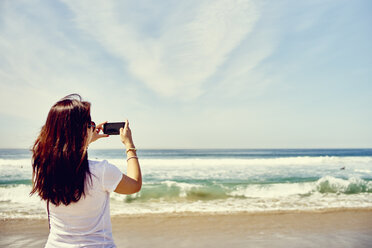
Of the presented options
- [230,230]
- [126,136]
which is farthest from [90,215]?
[230,230]

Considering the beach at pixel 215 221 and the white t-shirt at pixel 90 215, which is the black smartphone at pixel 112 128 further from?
the beach at pixel 215 221

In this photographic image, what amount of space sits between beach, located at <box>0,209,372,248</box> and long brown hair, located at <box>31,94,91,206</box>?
3.60 m

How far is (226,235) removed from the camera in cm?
506

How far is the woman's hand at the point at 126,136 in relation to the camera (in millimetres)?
1607

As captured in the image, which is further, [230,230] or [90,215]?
[230,230]

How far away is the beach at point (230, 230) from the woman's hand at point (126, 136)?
351 cm

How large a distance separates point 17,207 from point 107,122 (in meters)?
7.46

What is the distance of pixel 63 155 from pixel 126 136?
1.19ft

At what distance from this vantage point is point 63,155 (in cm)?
138

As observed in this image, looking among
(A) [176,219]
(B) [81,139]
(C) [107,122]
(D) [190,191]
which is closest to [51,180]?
(B) [81,139]

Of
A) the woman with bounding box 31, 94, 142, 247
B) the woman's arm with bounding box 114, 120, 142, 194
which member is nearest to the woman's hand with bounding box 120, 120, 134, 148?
the woman's arm with bounding box 114, 120, 142, 194

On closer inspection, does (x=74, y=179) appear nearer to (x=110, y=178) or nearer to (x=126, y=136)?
→ (x=110, y=178)

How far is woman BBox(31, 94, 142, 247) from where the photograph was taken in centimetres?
139

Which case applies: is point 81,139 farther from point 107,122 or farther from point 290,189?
point 290,189
